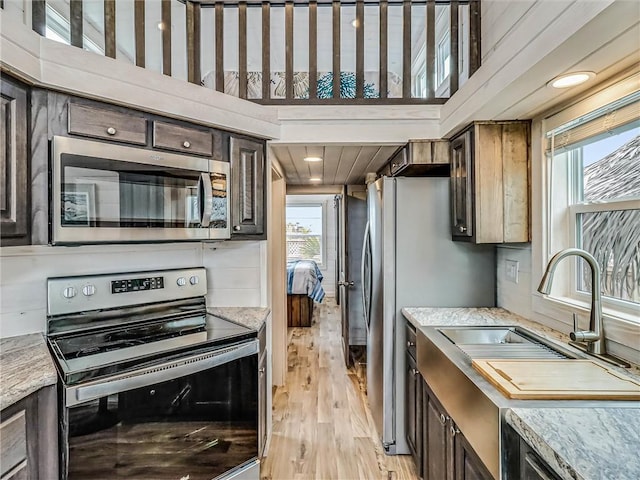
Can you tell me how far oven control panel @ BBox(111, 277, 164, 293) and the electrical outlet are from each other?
2103mm

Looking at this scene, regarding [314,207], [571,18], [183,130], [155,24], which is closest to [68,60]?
[183,130]

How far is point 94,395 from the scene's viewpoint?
1.37 meters

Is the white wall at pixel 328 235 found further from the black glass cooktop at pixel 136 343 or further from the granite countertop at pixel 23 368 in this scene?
the granite countertop at pixel 23 368

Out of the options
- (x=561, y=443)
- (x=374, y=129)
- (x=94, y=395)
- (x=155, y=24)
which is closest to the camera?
(x=561, y=443)

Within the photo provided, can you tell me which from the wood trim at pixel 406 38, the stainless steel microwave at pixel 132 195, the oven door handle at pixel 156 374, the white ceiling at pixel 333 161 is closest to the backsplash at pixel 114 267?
the stainless steel microwave at pixel 132 195

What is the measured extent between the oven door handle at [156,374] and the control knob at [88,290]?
62 centimetres

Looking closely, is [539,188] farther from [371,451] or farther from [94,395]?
[94,395]

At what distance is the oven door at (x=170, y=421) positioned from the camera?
4.49 ft

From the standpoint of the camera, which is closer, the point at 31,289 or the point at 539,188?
the point at 31,289

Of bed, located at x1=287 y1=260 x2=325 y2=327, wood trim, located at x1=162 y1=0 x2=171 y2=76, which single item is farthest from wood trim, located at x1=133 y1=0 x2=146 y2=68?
bed, located at x1=287 y1=260 x2=325 y2=327

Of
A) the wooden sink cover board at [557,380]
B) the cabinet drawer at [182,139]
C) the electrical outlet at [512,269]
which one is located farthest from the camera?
the electrical outlet at [512,269]

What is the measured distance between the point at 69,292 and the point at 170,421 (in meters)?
0.82

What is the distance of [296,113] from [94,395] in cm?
184

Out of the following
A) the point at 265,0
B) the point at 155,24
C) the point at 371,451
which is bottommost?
the point at 371,451
